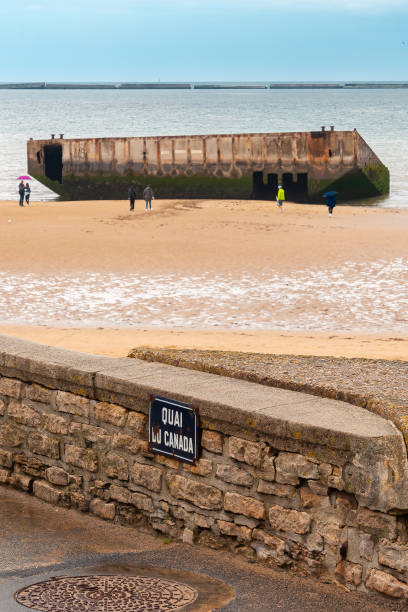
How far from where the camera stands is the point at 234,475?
590 centimetres

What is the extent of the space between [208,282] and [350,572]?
53.9ft

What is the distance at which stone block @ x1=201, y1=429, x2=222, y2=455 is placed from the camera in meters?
5.98

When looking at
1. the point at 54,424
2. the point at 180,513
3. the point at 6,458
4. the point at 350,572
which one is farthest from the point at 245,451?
the point at 6,458

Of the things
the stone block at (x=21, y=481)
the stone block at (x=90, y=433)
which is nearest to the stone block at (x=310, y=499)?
the stone block at (x=90, y=433)

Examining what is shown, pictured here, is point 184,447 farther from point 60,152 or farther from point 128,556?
point 60,152

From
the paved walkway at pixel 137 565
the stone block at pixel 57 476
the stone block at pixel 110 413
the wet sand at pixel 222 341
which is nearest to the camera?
the paved walkway at pixel 137 565

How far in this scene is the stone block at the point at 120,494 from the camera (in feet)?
21.9

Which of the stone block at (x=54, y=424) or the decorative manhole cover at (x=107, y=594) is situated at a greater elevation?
the stone block at (x=54, y=424)

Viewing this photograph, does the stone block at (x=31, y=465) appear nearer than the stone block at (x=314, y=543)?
No

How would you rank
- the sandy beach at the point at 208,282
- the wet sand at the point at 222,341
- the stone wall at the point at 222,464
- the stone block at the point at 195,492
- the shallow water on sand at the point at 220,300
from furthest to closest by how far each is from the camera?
the shallow water on sand at the point at 220,300 → the sandy beach at the point at 208,282 → the wet sand at the point at 222,341 → the stone block at the point at 195,492 → the stone wall at the point at 222,464

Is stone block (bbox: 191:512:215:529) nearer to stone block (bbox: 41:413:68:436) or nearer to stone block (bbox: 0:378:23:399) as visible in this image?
stone block (bbox: 41:413:68:436)

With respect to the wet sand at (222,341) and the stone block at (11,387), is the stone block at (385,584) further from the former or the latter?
the wet sand at (222,341)

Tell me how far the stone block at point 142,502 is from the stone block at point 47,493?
2.59ft

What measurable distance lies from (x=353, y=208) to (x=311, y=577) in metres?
34.6
